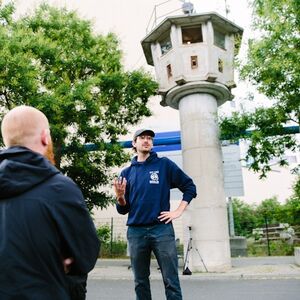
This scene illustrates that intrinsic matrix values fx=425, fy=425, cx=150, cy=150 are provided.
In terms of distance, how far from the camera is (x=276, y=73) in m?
9.58

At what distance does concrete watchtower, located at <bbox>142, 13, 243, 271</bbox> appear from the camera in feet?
37.5

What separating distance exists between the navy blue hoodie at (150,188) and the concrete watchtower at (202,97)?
24.4 ft

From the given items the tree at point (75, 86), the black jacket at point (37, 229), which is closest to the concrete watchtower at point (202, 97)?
the tree at point (75, 86)

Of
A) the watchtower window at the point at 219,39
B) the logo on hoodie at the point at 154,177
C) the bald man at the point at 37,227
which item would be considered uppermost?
the watchtower window at the point at 219,39

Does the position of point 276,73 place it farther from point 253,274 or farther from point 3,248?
point 3,248

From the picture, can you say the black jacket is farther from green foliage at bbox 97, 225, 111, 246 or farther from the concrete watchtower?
green foliage at bbox 97, 225, 111, 246

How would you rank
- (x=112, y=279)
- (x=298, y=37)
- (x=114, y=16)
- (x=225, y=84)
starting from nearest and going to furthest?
1. (x=298, y=37)
2. (x=112, y=279)
3. (x=225, y=84)
4. (x=114, y=16)

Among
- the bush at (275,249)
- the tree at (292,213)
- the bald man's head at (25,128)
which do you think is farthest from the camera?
the bush at (275,249)

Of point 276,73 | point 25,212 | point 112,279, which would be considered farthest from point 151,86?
point 25,212

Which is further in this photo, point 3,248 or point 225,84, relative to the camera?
point 225,84

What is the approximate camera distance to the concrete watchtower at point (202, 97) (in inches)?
450

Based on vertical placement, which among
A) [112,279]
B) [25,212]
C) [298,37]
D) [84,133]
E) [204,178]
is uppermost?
[298,37]

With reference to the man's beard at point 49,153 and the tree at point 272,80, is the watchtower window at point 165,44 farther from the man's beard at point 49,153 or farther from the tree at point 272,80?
the man's beard at point 49,153

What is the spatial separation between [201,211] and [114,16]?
23475 mm
